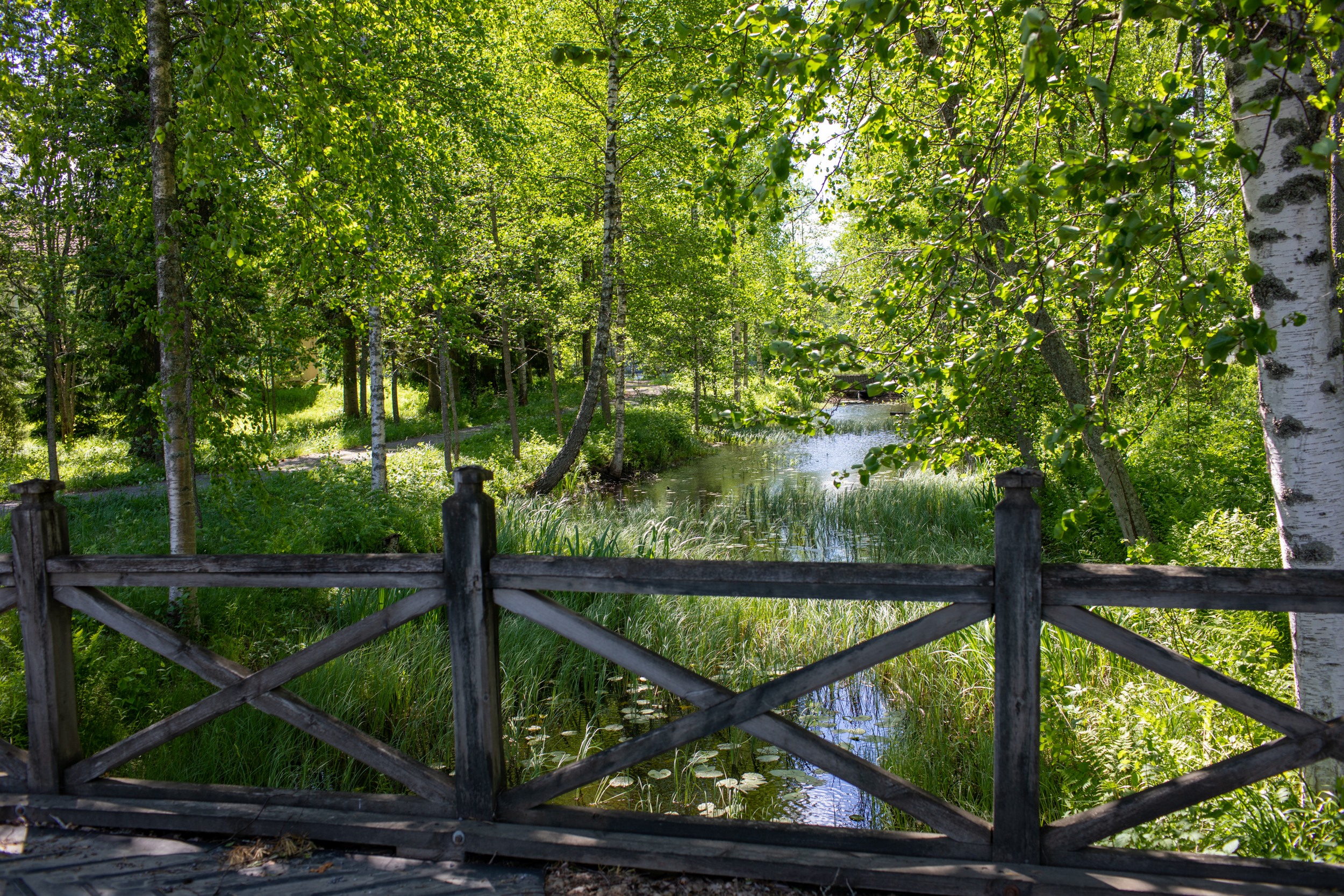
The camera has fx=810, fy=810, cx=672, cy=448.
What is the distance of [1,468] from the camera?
46.9 feet

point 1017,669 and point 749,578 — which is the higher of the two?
point 749,578

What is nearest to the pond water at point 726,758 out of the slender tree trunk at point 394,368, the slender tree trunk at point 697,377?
the slender tree trunk at point 394,368

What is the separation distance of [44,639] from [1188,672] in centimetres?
432

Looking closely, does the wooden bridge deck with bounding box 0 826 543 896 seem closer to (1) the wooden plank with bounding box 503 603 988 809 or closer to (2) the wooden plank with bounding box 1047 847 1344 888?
(1) the wooden plank with bounding box 503 603 988 809

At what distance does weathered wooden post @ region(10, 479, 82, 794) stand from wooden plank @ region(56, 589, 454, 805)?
0.15 meters

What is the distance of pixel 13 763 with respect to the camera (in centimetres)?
A: 346

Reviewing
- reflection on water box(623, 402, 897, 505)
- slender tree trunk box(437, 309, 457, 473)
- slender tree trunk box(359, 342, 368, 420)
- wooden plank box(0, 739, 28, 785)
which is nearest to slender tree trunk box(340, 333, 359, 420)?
slender tree trunk box(359, 342, 368, 420)

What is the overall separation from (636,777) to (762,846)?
2338 millimetres

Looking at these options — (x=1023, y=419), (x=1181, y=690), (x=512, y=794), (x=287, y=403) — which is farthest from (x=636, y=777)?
(x=287, y=403)

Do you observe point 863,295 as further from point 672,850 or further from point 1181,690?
point 672,850

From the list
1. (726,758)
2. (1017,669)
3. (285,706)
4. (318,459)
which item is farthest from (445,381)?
(1017,669)

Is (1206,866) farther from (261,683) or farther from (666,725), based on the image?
(261,683)

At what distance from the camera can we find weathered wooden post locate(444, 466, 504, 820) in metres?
3.01

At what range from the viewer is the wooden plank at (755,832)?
282 centimetres
